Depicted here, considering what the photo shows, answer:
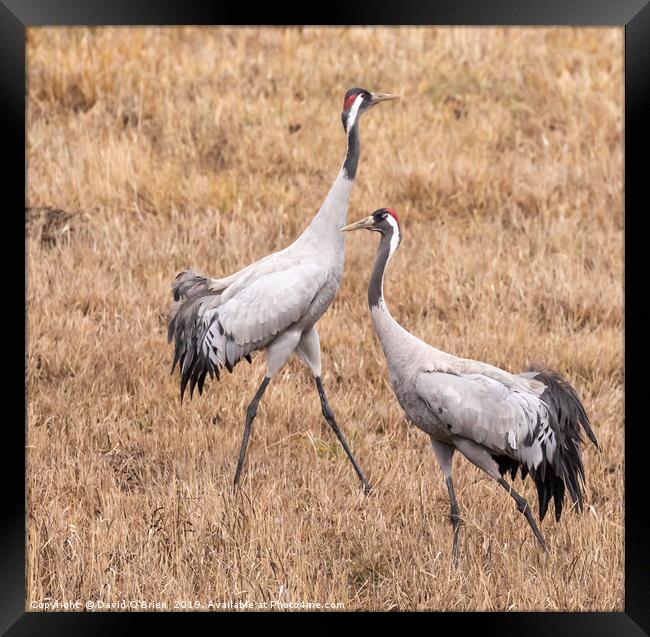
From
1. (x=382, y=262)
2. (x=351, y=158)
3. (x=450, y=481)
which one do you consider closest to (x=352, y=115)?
(x=351, y=158)

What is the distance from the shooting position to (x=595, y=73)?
10125 millimetres

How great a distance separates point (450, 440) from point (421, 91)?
589cm

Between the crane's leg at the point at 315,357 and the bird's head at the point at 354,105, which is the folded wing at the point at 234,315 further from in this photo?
the bird's head at the point at 354,105

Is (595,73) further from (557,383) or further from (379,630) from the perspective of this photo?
(379,630)

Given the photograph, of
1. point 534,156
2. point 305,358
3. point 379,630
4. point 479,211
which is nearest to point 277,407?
point 305,358

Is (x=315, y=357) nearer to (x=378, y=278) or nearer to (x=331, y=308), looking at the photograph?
(x=378, y=278)

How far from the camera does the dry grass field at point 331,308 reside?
4816 mm

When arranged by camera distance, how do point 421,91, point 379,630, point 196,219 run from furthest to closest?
point 421,91 < point 196,219 < point 379,630

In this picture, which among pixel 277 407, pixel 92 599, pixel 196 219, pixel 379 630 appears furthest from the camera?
pixel 196 219

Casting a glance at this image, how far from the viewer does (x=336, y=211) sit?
18.0ft

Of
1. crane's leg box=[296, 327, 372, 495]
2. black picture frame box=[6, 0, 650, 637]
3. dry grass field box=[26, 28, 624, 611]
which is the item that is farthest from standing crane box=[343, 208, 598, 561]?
crane's leg box=[296, 327, 372, 495]

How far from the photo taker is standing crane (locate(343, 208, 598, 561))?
4.67 meters

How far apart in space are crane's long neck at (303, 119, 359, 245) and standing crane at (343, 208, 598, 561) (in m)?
0.51


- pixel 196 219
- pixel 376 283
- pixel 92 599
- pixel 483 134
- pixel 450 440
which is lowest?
pixel 92 599
